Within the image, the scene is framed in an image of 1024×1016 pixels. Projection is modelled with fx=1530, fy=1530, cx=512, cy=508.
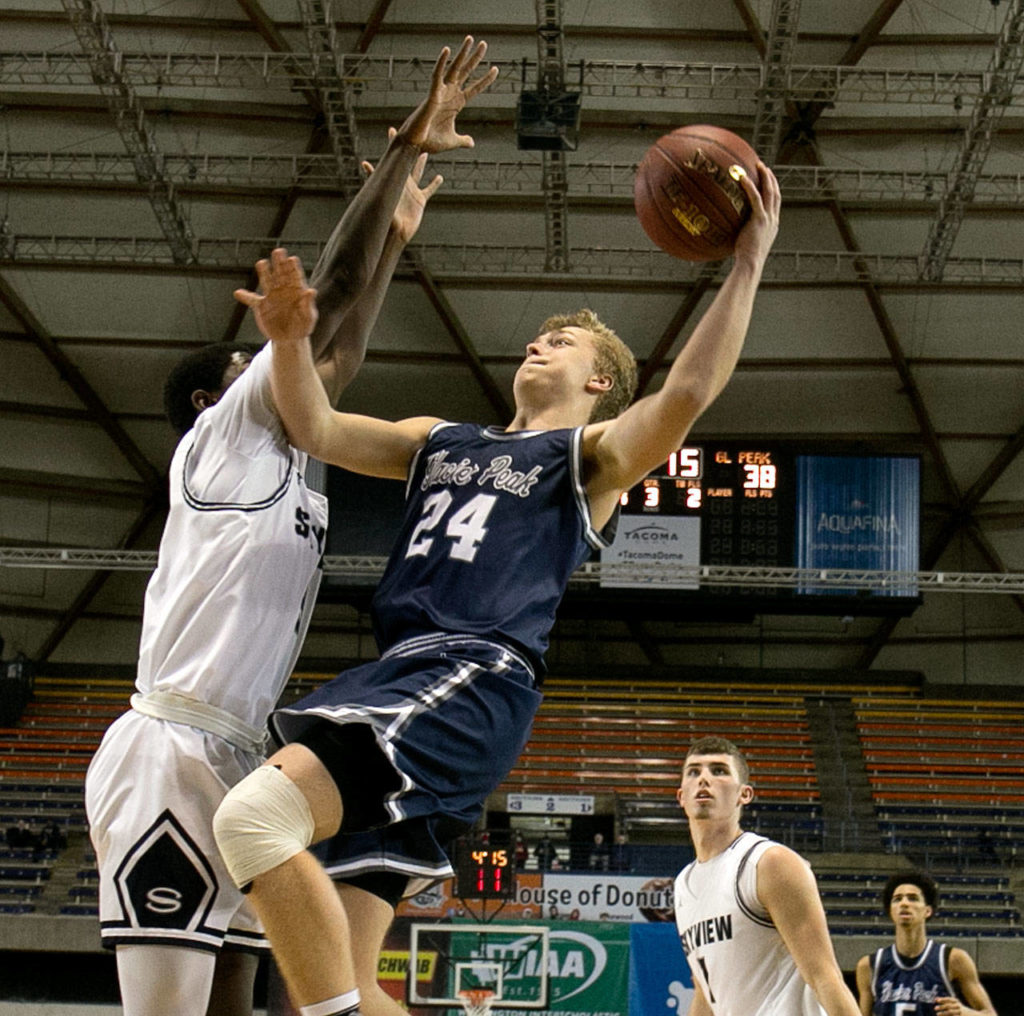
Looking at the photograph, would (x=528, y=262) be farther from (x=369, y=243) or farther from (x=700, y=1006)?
(x=369, y=243)

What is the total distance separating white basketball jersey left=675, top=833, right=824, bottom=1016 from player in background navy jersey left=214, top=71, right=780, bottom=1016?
1.98 meters

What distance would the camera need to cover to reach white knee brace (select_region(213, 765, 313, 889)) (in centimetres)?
262

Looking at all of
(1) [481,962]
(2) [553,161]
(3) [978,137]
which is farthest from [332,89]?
(1) [481,962]

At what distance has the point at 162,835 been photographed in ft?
9.65

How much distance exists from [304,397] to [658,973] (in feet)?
29.2

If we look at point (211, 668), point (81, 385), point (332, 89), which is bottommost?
point (211, 668)

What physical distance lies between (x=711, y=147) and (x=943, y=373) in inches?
687

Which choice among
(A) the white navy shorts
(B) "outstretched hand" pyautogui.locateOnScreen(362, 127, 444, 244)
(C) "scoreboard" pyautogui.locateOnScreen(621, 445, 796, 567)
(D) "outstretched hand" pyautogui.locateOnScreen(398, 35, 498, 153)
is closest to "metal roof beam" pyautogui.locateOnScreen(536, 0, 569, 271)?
(C) "scoreboard" pyautogui.locateOnScreen(621, 445, 796, 567)

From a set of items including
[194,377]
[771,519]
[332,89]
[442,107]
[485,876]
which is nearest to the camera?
[194,377]

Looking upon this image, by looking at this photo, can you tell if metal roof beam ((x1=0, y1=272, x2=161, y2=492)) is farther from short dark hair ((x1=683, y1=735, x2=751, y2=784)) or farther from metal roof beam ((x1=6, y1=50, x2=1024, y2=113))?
short dark hair ((x1=683, y1=735, x2=751, y2=784))

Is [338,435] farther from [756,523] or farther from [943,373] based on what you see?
[943,373]

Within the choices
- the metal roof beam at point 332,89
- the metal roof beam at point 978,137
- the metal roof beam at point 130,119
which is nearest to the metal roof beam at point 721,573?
the metal roof beam at point 978,137

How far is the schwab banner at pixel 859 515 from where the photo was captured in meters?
19.6

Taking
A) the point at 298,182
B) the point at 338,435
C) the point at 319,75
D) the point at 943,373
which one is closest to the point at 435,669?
the point at 338,435
